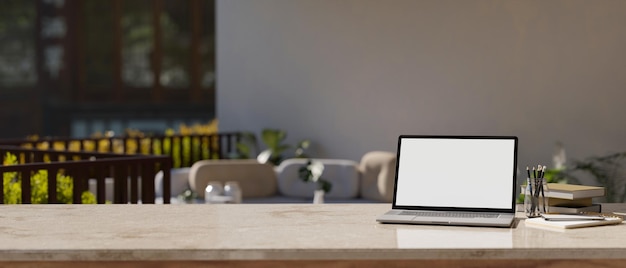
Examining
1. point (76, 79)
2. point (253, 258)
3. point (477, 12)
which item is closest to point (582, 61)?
point (477, 12)

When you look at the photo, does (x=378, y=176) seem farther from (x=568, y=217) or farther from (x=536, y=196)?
(x=568, y=217)

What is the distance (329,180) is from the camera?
375 inches

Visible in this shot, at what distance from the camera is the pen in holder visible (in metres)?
3.14

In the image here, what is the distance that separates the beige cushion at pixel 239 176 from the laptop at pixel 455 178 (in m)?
6.22

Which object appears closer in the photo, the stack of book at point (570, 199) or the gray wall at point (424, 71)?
the stack of book at point (570, 199)

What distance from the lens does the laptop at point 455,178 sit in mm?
3102

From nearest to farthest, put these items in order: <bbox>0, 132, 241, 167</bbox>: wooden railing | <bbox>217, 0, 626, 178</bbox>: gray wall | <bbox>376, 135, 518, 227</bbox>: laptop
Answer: <bbox>376, 135, 518, 227</bbox>: laptop, <bbox>217, 0, 626, 178</bbox>: gray wall, <bbox>0, 132, 241, 167</bbox>: wooden railing

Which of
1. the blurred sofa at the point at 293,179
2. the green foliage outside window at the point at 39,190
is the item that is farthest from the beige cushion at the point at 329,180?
the green foliage outside window at the point at 39,190

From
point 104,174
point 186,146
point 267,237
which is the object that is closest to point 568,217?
point 267,237

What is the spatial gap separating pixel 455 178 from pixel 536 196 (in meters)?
0.25

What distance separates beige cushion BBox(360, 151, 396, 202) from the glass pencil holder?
577 cm

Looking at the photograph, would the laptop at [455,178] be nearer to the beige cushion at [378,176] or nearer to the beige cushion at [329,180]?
the beige cushion at [378,176]

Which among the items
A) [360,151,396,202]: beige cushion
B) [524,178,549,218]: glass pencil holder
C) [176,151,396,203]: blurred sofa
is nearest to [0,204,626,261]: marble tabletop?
[524,178,549,218]: glass pencil holder

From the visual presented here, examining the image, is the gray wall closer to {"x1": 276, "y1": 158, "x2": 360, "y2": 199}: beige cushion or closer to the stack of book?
{"x1": 276, "y1": 158, "x2": 360, "y2": 199}: beige cushion
